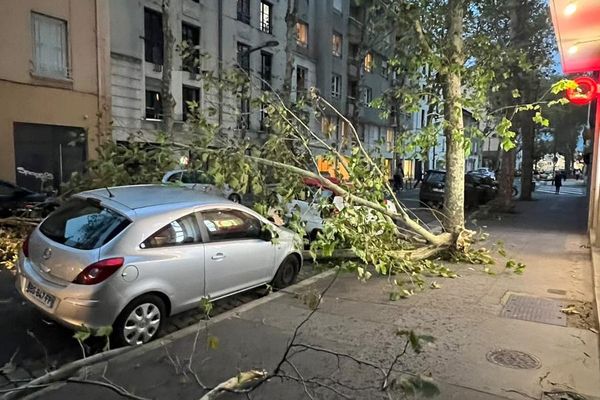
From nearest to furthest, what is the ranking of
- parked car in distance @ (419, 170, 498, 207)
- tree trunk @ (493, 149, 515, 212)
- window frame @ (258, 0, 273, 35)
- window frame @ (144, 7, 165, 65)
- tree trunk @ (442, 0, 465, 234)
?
1. tree trunk @ (442, 0, 465, 234)
2. tree trunk @ (493, 149, 515, 212)
3. parked car in distance @ (419, 170, 498, 207)
4. window frame @ (144, 7, 165, 65)
5. window frame @ (258, 0, 273, 35)

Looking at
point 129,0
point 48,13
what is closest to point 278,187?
point 48,13

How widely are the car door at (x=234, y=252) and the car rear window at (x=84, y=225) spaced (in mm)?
1001

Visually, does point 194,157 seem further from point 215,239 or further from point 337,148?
point 337,148

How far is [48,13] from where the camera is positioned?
16.0 m

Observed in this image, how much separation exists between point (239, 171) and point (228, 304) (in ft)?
5.81

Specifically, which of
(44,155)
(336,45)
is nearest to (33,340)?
(44,155)

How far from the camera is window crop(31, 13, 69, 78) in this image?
15898 millimetres

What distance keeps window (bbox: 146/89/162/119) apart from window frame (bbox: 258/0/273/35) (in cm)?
873

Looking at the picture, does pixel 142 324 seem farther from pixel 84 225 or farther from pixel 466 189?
pixel 466 189

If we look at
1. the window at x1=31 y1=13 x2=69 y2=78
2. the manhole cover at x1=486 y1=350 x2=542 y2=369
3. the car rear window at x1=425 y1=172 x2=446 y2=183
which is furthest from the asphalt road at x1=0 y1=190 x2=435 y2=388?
the car rear window at x1=425 y1=172 x2=446 y2=183

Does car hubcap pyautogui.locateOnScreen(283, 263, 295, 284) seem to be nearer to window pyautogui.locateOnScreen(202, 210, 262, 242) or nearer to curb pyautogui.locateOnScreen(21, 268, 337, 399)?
curb pyautogui.locateOnScreen(21, 268, 337, 399)

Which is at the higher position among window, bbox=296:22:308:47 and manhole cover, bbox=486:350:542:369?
window, bbox=296:22:308:47

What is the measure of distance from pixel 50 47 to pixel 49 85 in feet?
4.18

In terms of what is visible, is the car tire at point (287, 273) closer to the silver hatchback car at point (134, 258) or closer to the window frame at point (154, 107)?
the silver hatchback car at point (134, 258)
